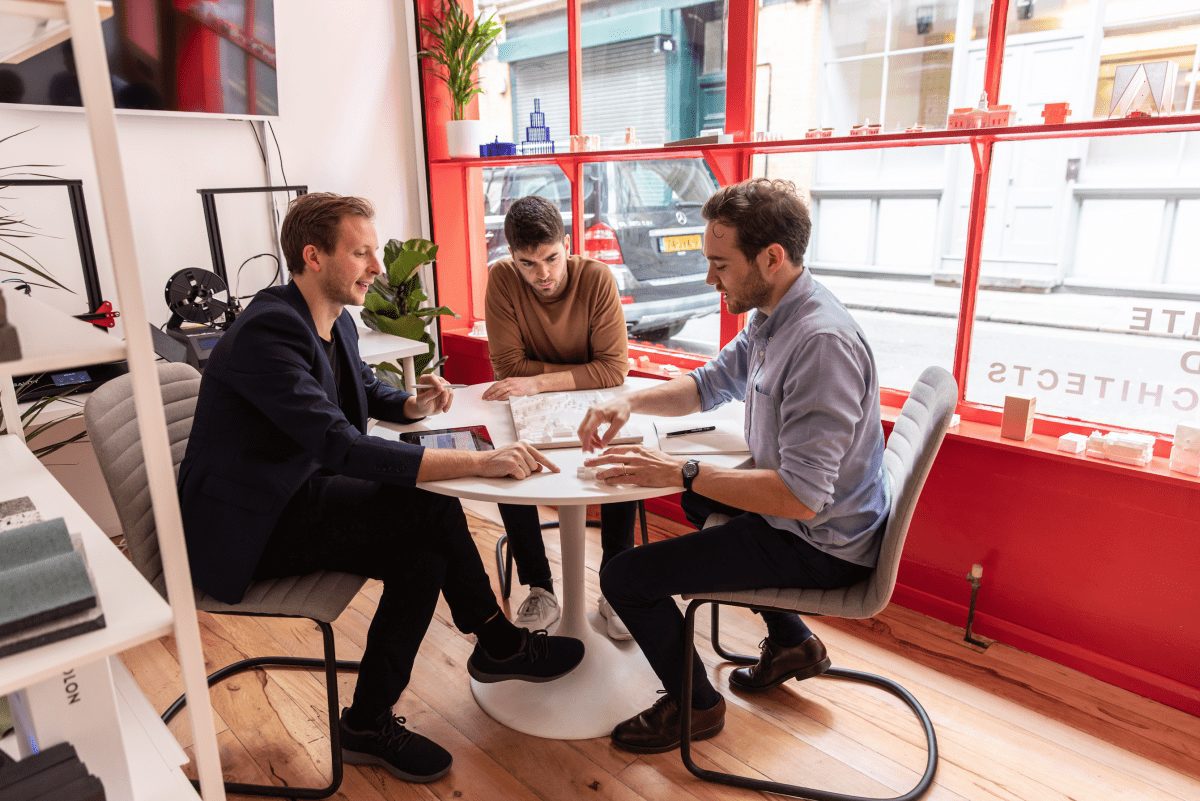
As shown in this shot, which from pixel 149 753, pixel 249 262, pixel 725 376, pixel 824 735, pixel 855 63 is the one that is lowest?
pixel 824 735

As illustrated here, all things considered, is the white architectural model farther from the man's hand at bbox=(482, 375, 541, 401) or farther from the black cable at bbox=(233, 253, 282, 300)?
the black cable at bbox=(233, 253, 282, 300)

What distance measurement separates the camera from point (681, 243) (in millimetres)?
3414

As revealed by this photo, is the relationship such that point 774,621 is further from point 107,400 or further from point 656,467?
point 107,400

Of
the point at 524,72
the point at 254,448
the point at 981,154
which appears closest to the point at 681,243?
the point at 524,72

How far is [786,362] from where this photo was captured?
169cm

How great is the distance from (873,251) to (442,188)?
2100mm

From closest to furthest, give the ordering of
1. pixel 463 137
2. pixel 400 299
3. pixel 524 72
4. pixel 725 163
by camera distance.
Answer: pixel 725 163 → pixel 400 299 → pixel 463 137 → pixel 524 72

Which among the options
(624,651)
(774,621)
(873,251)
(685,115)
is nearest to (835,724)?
(774,621)

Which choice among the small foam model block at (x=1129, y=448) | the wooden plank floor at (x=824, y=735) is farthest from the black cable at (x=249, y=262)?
the small foam model block at (x=1129, y=448)

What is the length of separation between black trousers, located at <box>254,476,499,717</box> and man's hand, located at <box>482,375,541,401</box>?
0.47 metres

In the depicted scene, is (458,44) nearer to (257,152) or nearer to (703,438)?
(257,152)

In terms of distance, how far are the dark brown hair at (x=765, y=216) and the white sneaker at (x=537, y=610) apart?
1.23m

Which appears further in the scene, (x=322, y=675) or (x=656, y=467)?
(x=322, y=675)

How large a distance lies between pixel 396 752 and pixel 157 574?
26.1 inches
